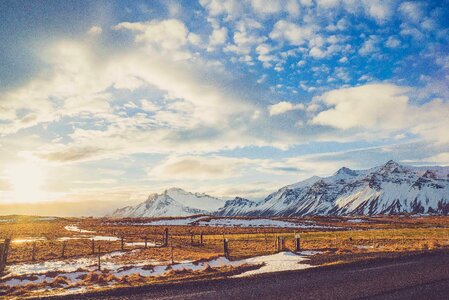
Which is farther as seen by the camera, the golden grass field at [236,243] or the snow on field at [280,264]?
the golden grass field at [236,243]

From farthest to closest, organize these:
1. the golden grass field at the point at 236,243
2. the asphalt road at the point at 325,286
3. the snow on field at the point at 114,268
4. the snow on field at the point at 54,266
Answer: the golden grass field at the point at 236,243 < the snow on field at the point at 54,266 < the snow on field at the point at 114,268 < the asphalt road at the point at 325,286

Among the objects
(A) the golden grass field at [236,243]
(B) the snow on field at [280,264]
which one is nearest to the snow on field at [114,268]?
(B) the snow on field at [280,264]

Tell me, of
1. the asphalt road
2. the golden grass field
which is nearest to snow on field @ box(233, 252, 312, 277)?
the asphalt road

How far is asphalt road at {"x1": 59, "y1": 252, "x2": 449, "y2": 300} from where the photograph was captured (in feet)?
45.6

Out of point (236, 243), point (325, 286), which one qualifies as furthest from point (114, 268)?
point (236, 243)

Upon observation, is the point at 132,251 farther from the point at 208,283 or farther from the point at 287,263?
the point at 208,283

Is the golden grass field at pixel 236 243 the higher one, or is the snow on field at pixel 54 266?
the snow on field at pixel 54 266

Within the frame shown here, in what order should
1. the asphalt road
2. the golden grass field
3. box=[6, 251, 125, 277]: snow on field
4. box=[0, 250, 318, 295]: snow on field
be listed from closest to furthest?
the asphalt road < box=[0, 250, 318, 295]: snow on field < box=[6, 251, 125, 277]: snow on field < the golden grass field

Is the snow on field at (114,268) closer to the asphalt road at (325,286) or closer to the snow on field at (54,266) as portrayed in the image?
the snow on field at (54,266)

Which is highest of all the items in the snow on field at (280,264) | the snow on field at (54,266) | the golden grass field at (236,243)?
the snow on field at (280,264)

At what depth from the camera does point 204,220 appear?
132875mm

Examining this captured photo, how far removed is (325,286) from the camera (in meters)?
15.4

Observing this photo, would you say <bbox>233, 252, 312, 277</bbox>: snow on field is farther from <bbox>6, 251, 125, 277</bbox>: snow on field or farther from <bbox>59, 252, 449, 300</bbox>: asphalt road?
<bbox>6, 251, 125, 277</bbox>: snow on field

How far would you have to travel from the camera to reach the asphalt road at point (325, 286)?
548 inches
